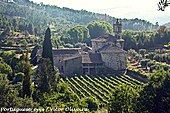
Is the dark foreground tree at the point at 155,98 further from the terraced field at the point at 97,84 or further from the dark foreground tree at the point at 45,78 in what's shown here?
the terraced field at the point at 97,84

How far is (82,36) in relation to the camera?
95.7m

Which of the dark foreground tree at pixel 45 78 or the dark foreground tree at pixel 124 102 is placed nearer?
the dark foreground tree at pixel 124 102

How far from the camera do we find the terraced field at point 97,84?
38.7m

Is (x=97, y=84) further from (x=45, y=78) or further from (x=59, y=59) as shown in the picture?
(x=59, y=59)

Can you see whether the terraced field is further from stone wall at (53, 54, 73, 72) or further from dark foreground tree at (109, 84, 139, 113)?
dark foreground tree at (109, 84, 139, 113)

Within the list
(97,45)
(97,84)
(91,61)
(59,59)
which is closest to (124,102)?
(97,84)

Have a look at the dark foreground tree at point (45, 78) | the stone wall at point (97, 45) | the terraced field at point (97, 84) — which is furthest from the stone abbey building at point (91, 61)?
the dark foreground tree at point (45, 78)

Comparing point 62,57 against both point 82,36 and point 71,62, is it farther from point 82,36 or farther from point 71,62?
point 82,36

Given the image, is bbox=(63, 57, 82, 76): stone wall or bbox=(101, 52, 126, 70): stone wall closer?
bbox=(63, 57, 82, 76): stone wall

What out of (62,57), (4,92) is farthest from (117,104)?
(62,57)

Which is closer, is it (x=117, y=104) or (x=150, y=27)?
(x=117, y=104)

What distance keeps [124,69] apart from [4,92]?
1411 inches

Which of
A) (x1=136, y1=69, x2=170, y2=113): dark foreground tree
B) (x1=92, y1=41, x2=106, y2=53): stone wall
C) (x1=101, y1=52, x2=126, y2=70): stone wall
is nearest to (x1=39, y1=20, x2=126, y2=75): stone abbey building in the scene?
(x1=101, y1=52, x2=126, y2=70): stone wall

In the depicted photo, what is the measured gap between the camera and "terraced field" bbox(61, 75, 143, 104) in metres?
38.7
